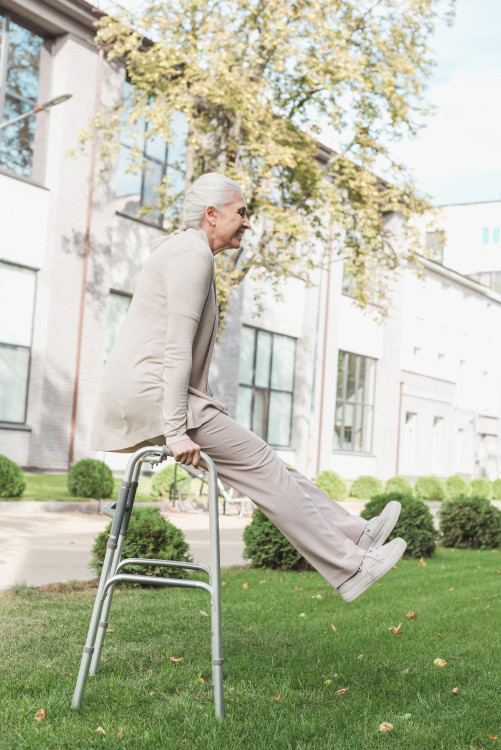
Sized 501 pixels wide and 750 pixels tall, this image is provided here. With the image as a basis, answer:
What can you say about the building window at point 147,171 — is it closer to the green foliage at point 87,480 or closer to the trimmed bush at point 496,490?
the green foliage at point 87,480

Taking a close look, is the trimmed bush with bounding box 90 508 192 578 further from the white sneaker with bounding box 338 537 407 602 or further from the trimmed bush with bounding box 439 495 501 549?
the trimmed bush with bounding box 439 495 501 549

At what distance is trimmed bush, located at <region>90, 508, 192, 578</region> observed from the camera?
7262 millimetres

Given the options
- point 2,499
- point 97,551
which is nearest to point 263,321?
point 2,499

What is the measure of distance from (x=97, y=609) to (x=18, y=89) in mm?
18456

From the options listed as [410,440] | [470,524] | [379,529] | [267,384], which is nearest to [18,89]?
[267,384]

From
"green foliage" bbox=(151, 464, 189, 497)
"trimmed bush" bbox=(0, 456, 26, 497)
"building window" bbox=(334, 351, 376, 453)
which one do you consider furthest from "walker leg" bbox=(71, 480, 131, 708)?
"building window" bbox=(334, 351, 376, 453)

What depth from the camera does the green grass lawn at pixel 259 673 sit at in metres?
3.20

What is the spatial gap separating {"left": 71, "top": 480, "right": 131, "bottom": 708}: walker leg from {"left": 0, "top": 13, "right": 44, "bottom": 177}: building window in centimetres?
1690

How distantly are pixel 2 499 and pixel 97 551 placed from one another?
8.14 metres

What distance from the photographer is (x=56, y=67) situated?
20250mm

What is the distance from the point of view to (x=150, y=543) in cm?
735

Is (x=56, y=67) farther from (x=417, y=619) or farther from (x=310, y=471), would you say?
(x=417, y=619)

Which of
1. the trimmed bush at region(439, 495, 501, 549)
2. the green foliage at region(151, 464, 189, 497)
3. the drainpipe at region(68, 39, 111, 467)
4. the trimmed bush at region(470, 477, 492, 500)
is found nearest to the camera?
the trimmed bush at region(439, 495, 501, 549)

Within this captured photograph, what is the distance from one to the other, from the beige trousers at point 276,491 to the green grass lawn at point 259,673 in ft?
2.05
